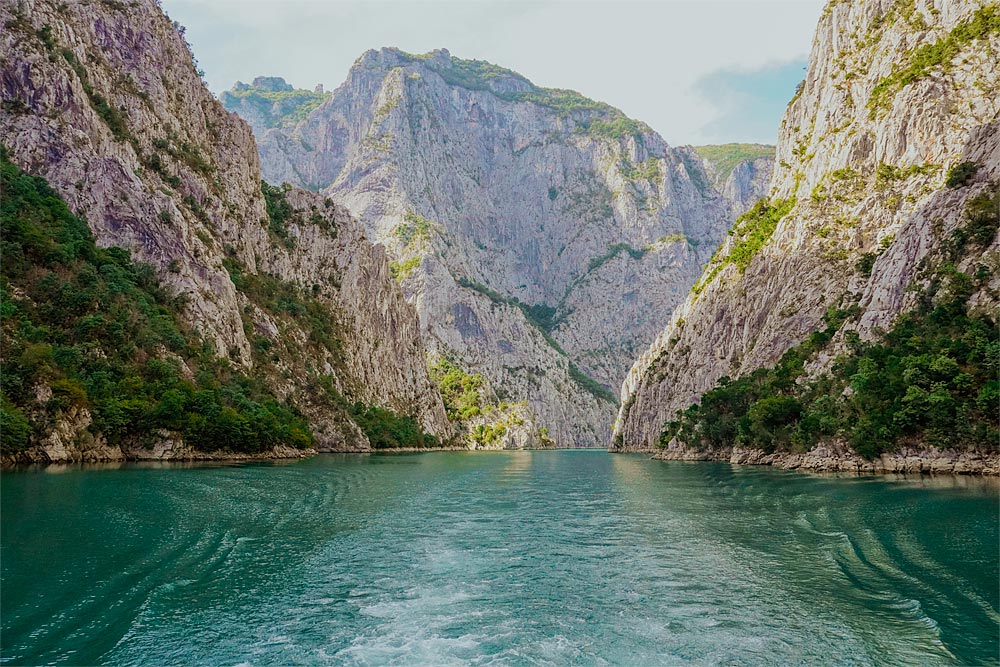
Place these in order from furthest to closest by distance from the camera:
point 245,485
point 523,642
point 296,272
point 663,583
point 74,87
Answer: point 296,272 < point 74,87 < point 245,485 < point 663,583 < point 523,642

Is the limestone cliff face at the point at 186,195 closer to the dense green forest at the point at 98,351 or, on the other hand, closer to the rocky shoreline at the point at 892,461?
the dense green forest at the point at 98,351

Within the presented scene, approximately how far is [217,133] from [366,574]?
104 metres

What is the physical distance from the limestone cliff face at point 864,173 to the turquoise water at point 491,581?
118ft

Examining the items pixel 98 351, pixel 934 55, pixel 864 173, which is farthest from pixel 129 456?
pixel 934 55

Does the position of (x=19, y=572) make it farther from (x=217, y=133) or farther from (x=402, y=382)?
(x=402, y=382)

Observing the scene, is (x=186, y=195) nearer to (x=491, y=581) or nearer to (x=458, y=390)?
(x=491, y=581)

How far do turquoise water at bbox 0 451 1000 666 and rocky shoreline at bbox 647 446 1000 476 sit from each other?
1058 centimetres

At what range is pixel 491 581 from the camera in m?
17.5

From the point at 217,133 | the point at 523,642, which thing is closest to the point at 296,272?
the point at 217,133

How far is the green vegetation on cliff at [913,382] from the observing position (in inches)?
1572

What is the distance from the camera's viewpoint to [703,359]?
106 m

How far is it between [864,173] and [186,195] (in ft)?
281

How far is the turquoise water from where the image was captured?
1234 cm

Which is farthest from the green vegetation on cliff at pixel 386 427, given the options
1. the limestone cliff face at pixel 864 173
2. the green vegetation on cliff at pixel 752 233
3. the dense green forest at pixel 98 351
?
the green vegetation on cliff at pixel 752 233
